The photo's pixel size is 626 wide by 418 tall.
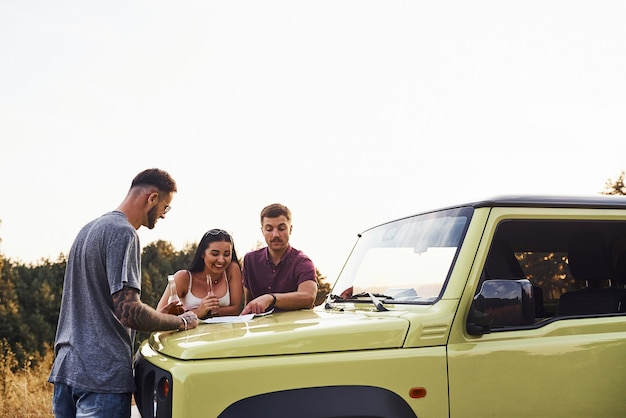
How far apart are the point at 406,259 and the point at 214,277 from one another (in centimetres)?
176

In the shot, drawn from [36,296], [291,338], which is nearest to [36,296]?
[36,296]

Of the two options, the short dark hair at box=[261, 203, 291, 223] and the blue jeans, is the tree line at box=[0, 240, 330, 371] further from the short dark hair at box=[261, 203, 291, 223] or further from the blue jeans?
the blue jeans

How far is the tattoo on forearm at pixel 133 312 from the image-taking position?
358 centimetres

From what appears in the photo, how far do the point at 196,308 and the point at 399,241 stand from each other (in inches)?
63.7

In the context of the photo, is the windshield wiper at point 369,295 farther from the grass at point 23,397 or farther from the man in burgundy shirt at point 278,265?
the grass at point 23,397

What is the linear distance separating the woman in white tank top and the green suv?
96 centimetres

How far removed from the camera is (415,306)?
365 cm

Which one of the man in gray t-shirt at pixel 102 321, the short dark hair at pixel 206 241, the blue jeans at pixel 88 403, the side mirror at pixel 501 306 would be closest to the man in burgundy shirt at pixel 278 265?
the short dark hair at pixel 206 241

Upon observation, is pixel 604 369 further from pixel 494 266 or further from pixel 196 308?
pixel 196 308

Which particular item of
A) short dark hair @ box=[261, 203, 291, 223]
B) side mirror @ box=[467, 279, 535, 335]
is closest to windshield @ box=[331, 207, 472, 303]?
side mirror @ box=[467, 279, 535, 335]

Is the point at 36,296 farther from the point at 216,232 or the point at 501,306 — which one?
the point at 501,306

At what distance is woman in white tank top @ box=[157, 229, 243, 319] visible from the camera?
5.09 metres

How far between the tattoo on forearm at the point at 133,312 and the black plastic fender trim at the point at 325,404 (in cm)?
81

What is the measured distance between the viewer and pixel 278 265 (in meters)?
5.67
